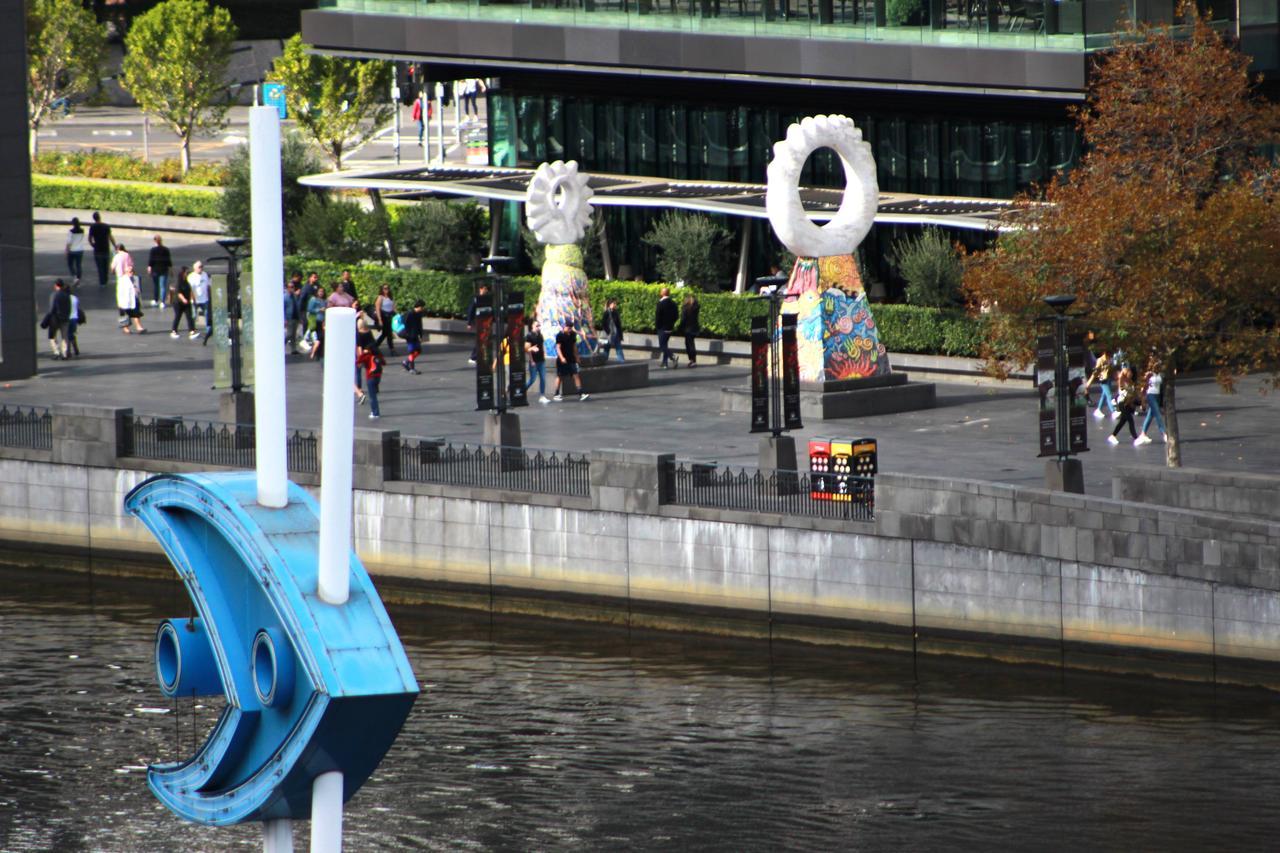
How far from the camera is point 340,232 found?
170ft

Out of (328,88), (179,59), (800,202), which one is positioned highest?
(179,59)

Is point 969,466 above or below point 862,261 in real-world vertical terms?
below

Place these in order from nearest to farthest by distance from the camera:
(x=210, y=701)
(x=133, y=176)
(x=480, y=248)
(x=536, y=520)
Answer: (x=210, y=701) → (x=536, y=520) → (x=480, y=248) → (x=133, y=176)

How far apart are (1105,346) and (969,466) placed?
284 cm

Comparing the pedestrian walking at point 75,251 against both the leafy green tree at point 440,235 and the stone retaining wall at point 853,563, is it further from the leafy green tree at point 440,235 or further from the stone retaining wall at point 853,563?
the stone retaining wall at point 853,563

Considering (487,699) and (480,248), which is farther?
(480,248)

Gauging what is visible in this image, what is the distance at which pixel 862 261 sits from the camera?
48.7 meters

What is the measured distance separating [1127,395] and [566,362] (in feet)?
34.5

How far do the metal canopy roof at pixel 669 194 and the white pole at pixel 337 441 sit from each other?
28.6m

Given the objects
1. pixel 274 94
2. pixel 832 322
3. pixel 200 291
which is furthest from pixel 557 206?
pixel 274 94

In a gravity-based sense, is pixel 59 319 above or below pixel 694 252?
below

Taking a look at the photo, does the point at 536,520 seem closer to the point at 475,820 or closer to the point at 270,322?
the point at 475,820

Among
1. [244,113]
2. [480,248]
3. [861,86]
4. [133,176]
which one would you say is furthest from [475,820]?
[244,113]

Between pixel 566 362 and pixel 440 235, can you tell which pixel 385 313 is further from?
pixel 566 362
